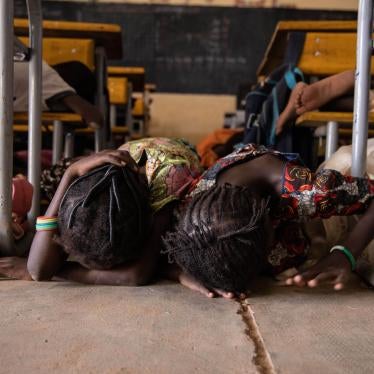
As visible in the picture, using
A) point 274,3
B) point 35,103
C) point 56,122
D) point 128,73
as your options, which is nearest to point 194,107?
point 274,3

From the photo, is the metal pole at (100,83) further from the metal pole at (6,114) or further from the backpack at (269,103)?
the metal pole at (6,114)

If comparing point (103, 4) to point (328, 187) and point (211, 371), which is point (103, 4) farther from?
point (211, 371)

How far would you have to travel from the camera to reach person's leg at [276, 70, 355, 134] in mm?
1866

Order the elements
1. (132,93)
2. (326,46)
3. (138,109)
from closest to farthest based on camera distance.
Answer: (326,46) → (132,93) → (138,109)

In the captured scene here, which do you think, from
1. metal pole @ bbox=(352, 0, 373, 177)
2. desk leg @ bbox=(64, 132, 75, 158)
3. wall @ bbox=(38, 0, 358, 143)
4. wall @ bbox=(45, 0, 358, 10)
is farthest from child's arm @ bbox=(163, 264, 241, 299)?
wall @ bbox=(45, 0, 358, 10)

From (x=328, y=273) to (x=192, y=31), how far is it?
18.8 feet

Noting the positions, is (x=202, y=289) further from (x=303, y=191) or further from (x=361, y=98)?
(x=361, y=98)

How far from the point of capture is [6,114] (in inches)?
51.7

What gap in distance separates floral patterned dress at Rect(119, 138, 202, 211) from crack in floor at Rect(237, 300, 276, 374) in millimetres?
359

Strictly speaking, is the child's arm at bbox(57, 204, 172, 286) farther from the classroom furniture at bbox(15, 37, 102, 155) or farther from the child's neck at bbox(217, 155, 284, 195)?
the classroom furniture at bbox(15, 37, 102, 155)

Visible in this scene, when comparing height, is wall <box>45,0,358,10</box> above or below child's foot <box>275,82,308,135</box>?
above

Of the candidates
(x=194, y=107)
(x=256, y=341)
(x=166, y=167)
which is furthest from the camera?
(x=194, y=107)

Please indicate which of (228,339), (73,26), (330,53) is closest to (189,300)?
(228,339)

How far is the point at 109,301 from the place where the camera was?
40.6 inches
